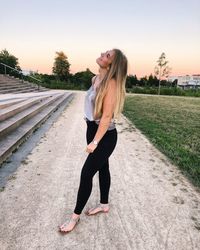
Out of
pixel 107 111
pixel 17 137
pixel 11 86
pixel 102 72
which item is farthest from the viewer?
pixel 11 86

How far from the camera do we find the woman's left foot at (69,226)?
2732 millimetres

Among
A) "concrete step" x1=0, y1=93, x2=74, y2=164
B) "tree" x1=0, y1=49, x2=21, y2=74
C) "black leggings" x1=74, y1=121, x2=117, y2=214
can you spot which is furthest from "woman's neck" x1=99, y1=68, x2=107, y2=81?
"tree" x1=0, y1=49, x2=21, y2=74

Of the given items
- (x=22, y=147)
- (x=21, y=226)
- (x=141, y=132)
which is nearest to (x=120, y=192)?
(x=21, y=226)

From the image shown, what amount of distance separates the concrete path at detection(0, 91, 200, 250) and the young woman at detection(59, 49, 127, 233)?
0.90 ft

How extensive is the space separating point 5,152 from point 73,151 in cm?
142

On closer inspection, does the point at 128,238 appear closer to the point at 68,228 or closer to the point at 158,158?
the point at 68,228

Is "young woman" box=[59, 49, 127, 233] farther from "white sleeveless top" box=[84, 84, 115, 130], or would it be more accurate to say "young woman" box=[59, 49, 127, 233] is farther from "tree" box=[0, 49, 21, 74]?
"tree" box=[0, 49, 21, 74]

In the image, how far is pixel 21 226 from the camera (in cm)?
279

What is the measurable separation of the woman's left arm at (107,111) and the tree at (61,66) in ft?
192

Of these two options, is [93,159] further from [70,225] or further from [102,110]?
[70,225]

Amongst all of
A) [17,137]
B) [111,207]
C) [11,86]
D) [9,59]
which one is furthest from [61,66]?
[111,207]

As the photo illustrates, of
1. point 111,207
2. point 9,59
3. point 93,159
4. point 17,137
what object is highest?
point 9,59

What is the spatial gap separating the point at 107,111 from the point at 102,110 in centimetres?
8

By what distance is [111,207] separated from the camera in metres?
3.34
